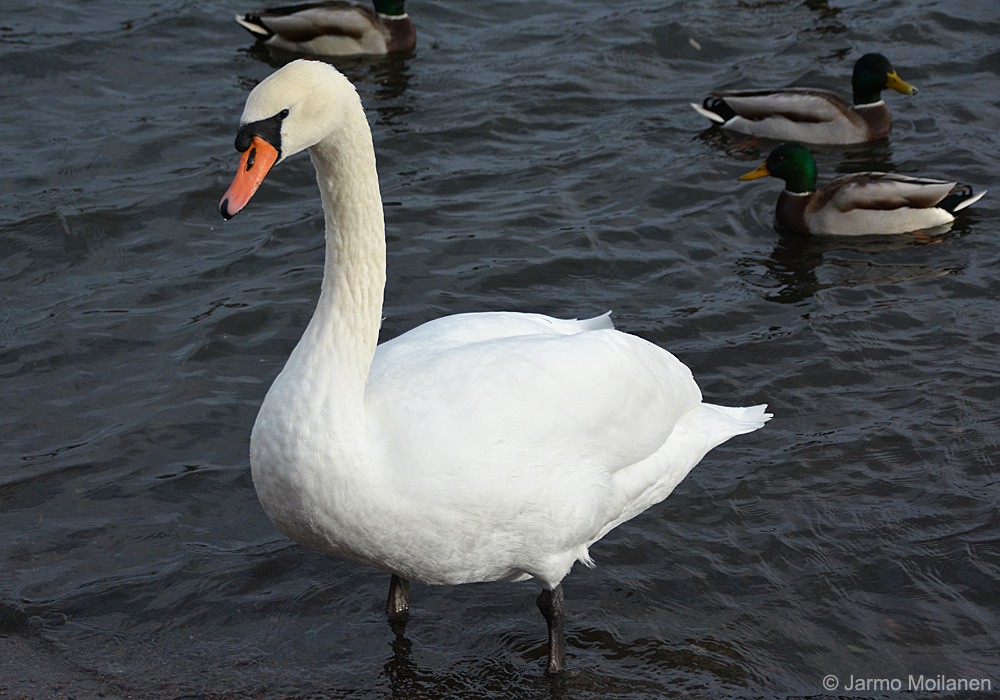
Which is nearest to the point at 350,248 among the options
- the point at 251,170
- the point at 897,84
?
the point at 251,170

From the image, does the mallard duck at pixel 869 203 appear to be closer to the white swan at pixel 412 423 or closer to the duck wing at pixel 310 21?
the white swan at pixel 412 423

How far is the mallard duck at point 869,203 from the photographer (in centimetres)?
963

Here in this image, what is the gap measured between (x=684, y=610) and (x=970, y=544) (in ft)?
4.91

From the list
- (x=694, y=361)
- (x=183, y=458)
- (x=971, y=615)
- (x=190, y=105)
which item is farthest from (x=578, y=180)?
(x=971, y=615)

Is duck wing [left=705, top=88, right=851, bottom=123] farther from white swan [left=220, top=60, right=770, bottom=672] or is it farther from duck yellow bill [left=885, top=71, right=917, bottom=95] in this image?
white swan [left=220, top=60, right=770, bottom=672]

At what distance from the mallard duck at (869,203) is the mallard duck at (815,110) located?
139cm

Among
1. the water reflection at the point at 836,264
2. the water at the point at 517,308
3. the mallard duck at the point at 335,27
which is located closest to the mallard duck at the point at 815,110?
the water at the point at 517,308

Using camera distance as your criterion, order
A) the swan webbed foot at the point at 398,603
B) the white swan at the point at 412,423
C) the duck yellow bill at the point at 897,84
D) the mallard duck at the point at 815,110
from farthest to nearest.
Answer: the duck yellow bill at the point at 897,84 < the mallard duck at the point at 815,110 < the swan webbed foot at the point at 398,603 < the white swan at the point at 412,423

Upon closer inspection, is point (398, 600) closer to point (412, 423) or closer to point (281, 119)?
point (412, 423)

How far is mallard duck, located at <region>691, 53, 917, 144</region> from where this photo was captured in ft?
37.1

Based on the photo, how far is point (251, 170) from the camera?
4320 mm

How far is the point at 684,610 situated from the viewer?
5.74 meters

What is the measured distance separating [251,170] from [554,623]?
89.2 inches

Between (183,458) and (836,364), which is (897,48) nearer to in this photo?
(836,364)
